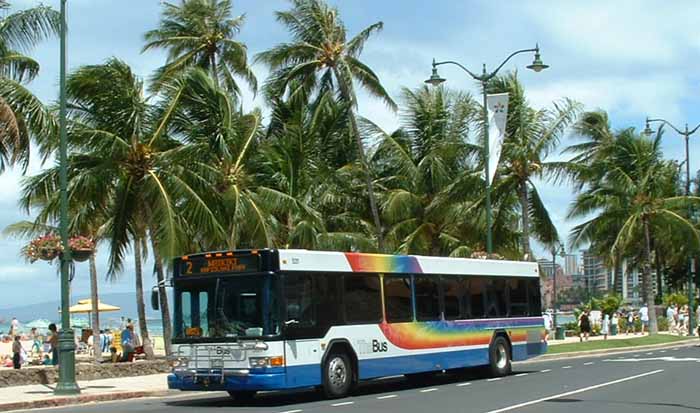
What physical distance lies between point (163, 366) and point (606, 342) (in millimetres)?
20492

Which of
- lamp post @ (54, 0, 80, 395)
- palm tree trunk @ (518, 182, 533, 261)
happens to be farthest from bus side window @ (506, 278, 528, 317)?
palm tree trunk @ (518, 182, 533, 261)

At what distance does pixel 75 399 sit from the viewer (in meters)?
19.8

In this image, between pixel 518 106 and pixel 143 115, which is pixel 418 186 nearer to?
pixel 518 106

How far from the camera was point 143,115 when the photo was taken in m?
27.7

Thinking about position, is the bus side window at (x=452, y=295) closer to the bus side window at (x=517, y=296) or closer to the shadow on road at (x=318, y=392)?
the shadow on road at (x=318, y=392)

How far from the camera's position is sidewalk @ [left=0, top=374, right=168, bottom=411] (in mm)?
18969

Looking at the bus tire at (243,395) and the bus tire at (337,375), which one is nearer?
the bus tire at (337,375)

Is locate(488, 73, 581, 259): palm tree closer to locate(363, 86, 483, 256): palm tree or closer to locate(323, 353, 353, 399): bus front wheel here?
locate(363, 86, 483, 256): palm tree

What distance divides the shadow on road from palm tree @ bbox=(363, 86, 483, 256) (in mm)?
14872

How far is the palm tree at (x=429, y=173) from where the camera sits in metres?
41.6

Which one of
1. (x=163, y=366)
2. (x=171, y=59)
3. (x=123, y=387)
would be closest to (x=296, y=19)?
(x=171, y=59)

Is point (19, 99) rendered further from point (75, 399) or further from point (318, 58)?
point (318, 58)

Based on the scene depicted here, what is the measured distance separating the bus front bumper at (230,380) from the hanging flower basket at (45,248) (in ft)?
16.1

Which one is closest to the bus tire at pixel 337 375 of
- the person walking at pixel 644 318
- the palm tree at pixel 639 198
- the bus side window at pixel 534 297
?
the bus side window at pixel 534 297
